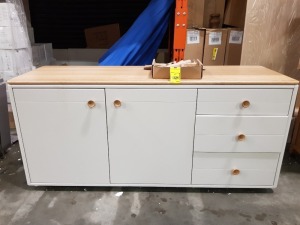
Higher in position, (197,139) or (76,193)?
(197,139)

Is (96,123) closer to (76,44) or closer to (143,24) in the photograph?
(143,24)

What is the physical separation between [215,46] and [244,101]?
2.96ft

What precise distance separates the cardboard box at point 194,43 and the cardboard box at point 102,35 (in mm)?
1438

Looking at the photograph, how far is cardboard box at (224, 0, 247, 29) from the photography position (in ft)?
7.09

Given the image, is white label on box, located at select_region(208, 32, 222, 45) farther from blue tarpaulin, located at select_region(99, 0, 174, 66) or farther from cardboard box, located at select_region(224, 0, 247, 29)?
blue tarpaulin, located at select_region(99, 0, 174, 66)

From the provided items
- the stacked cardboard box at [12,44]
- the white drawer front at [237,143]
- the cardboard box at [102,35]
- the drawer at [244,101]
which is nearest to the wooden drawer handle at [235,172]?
the white drawer front at [237,143]

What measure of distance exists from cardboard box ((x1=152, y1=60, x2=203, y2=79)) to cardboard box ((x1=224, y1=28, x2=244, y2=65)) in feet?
2.84

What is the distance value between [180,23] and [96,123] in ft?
3.28

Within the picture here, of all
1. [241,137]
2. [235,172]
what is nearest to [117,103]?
[241,137]

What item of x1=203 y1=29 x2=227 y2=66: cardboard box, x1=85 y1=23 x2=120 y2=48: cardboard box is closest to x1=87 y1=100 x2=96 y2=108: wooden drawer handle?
x1=203 y1=29 x2=227 y2=66: cardboard box

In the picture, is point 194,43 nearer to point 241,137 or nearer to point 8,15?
point 241,137

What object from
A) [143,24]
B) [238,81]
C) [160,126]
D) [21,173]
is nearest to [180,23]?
[143,24]

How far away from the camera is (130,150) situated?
5.45 ft

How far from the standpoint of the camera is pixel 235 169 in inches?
66.9
